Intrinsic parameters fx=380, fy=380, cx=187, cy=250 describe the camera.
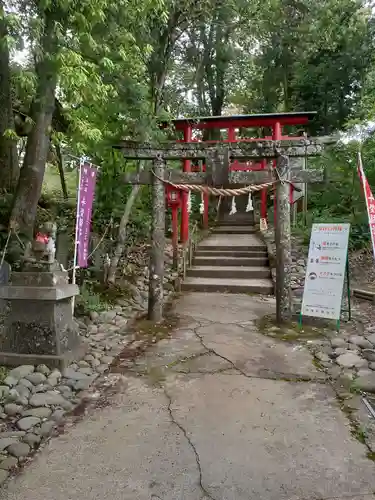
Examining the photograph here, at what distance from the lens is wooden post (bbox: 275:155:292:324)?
21.9 feet

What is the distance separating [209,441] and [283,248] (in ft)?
14.0

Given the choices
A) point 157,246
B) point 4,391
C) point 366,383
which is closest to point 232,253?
point 157,246

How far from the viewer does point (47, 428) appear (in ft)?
11.1

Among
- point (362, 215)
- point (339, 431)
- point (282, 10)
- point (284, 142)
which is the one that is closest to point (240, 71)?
point (282, 10)

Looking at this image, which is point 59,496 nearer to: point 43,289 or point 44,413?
point 44,413

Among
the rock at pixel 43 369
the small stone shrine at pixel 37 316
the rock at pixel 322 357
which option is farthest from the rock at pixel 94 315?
the rock at pixel 322 357

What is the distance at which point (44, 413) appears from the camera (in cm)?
362

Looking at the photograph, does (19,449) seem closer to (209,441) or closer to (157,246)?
(209,441)

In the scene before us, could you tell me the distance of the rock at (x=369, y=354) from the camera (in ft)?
16.4

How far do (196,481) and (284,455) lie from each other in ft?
2.50

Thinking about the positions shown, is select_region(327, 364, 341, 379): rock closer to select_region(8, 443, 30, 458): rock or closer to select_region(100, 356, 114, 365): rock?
select_region(100, 356, 114, 365): rock

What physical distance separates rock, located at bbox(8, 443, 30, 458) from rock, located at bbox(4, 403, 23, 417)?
23.0 inches

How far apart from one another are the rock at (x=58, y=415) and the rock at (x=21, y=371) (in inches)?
33.2

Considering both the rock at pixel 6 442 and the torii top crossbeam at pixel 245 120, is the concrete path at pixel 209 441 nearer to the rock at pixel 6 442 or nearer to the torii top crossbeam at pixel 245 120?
the rock at pixel 6 442
